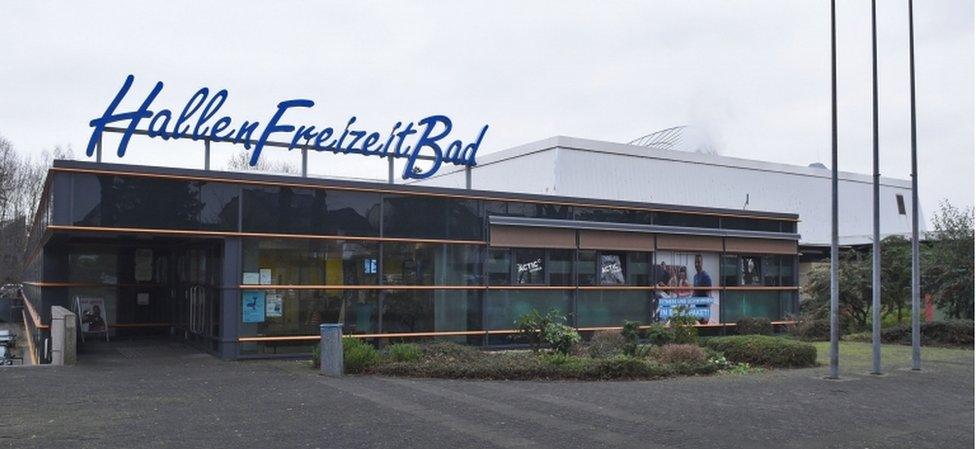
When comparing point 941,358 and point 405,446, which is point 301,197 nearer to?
point 405,446

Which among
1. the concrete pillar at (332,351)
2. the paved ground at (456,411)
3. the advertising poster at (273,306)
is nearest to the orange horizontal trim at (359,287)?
the advertising poster at (273,306)

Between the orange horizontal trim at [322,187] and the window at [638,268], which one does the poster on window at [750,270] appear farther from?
the window at [638,268]

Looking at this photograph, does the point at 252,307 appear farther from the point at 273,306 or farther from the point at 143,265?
the point at 143,265

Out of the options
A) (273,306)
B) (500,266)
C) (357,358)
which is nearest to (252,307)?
(273,306)

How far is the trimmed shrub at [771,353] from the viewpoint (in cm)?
1970

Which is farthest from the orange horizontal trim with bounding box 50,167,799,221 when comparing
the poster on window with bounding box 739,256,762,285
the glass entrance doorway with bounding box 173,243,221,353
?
the poster on window with bounding box 739,256,762,285

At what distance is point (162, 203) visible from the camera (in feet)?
62.3

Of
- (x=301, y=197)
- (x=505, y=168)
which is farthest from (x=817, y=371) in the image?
(x=505, y=168)

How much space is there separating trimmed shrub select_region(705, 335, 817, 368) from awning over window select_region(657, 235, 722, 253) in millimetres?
6046

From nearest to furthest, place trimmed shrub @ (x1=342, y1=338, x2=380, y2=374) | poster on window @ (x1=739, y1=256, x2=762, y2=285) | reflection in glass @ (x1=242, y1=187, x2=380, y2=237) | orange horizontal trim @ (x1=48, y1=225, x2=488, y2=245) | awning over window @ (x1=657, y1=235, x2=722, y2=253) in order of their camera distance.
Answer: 1. trimmed shrub @ (x1=342, y1=338, x2=380, y2=374)
2. orange horizontal trim @ (x1=48, y1=225, x2=488, y2=245)
3. reflection in glass @ (x1=242, y1=187, x2=380, y2=237)
4. awning over window @ (x1=657, y1=235, x2=722, y2=253)
5. poster on window @ (x1=739, y1=256, x2=762, y2=285)

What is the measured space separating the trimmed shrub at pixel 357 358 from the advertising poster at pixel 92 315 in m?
9.49

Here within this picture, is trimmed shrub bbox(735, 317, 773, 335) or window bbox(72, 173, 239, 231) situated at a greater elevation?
window bbox(72, 173, 239, 231)

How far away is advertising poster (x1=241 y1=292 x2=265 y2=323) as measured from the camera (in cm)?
1981

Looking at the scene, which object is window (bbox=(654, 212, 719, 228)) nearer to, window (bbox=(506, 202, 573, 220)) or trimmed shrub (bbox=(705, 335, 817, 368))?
window (bbox=(506, 202, 573, 220))
